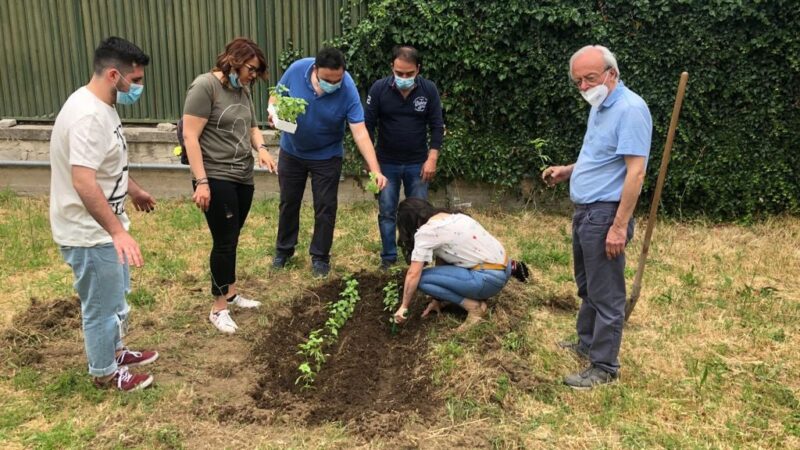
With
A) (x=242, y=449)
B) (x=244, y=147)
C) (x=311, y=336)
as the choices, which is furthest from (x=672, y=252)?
(x=242, y=449)

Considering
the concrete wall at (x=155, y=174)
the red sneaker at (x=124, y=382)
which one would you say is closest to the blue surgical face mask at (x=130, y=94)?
the red sneaker at (x=124, y=382)

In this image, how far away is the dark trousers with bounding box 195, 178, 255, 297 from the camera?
4121 millimetres

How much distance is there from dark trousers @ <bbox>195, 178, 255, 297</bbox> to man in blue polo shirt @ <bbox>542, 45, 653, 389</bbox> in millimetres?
2136

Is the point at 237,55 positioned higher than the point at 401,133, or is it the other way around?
the point at 237,55

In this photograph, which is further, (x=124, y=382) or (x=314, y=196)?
(x=314, y=196)

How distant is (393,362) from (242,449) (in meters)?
1.23

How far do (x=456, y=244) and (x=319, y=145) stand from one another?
5.14 feet

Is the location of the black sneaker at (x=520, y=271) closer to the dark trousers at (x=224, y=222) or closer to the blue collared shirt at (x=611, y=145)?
the blue collared shirt at (x=611, y=145)

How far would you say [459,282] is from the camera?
436 centimetres

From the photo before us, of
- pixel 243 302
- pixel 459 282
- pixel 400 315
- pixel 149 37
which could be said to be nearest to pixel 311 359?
pixel 400 315

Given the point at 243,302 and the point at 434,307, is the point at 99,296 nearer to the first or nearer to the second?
the point at 243,302

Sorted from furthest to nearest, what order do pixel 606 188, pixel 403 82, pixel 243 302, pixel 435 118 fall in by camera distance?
pixel 435 118 < pixel 403 82 < pixel 243 302 < pixel 606 188

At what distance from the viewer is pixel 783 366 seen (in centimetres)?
399

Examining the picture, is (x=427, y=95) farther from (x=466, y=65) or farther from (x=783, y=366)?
(x=783, y=366)
